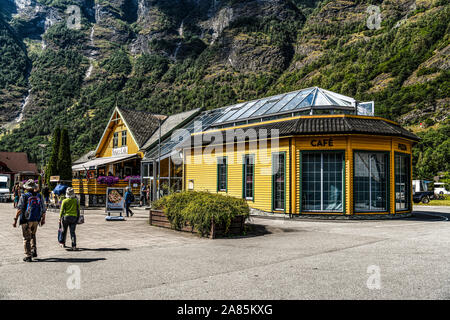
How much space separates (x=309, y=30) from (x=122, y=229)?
148976 millimetres

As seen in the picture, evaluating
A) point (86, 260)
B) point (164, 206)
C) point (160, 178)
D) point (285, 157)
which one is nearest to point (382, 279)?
point (86, 260)

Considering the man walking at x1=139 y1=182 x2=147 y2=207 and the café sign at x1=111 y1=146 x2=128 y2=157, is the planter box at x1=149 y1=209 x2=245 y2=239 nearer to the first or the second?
the man walking at x1=139 y1=182 x2=147 y2=207

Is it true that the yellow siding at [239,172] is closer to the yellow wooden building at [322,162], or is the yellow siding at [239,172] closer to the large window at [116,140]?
the yellow wooden building at [322,162]

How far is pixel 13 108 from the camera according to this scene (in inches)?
6471

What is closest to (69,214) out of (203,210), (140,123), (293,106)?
(203,210)

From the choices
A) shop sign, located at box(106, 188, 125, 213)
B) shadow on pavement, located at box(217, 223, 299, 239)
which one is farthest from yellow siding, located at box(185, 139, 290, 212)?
shop sign, located at box(106, 188, 125, 213)

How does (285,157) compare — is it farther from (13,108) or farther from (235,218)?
(13,108)

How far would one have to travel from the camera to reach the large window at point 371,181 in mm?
18094

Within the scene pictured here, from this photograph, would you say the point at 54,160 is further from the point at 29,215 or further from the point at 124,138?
the point at 29,215

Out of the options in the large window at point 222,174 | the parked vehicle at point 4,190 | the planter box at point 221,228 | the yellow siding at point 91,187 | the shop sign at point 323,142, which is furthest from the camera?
the parked vehicle at point 4,190

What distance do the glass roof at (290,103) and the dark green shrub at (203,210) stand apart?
9.62 meters

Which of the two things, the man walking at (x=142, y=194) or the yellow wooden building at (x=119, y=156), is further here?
the yellow wooden building at (x=119, y=156)

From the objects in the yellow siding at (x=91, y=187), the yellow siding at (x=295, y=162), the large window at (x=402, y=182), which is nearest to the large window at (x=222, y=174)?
the yellow siding at (x=295, y=162)

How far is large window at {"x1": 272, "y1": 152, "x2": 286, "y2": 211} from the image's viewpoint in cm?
1898
